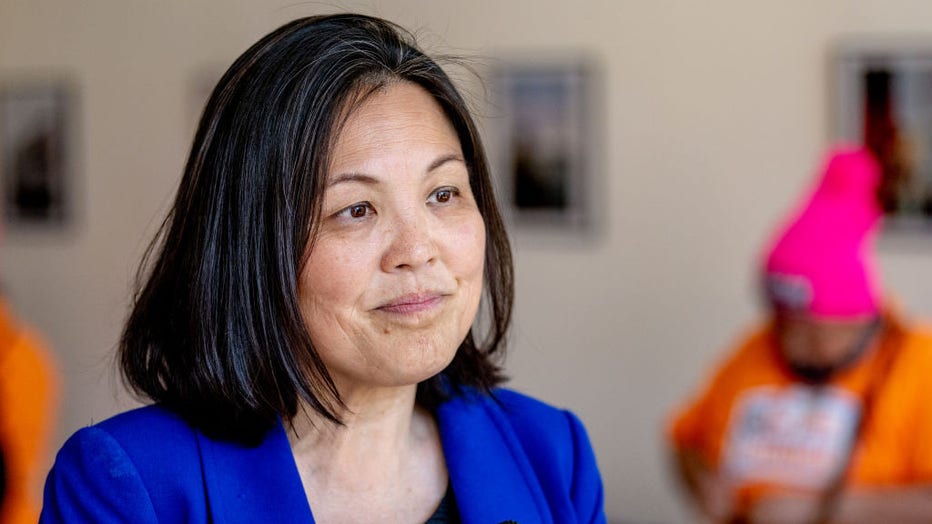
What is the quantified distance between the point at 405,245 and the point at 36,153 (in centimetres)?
374

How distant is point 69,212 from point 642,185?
7.61 ft

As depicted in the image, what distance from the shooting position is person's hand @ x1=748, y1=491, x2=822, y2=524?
274 centimetres

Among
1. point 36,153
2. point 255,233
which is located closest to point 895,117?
point 255,233

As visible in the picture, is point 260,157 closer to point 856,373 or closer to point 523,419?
point 523,419

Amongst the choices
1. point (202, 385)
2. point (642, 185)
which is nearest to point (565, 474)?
point (202, 385)

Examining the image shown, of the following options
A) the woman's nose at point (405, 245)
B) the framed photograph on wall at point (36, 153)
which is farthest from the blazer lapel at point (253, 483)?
the framed photograph on wall at point (36, 153)

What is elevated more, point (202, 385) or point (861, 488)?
point (202, 385)

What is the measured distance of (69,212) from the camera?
4.36 metres

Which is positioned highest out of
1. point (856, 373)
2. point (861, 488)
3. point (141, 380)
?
point (141, 380)

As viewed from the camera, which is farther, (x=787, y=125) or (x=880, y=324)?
(x=787, y=125)

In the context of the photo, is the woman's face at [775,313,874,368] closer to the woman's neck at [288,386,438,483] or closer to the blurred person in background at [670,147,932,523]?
the blurred person in background at [670,147,932,523]

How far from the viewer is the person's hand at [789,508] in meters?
2.74

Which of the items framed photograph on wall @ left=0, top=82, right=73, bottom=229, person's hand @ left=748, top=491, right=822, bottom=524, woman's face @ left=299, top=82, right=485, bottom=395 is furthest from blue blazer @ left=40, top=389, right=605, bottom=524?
framed photograph on wall @ left=0, top=82, right=73, bottom=229

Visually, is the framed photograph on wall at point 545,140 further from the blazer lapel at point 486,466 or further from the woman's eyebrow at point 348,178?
the woman's eyebrow at point 348,178
